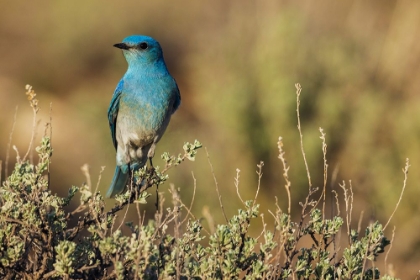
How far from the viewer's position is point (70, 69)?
13.1m

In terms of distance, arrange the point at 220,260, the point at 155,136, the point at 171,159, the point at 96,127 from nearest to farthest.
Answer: the point at 220,260 < the point at 171,159 < the point at 155,136 < the point at 96,127

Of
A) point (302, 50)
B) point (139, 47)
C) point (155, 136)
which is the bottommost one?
point (155, 136)

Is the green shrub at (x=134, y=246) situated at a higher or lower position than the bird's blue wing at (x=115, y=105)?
lower

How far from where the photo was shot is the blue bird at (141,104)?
15.9 ft

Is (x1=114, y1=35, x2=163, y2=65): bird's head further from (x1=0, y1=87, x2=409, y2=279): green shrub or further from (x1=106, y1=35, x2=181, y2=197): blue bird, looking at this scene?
(x1=0, y1=87, x2=409, y2=279): green shrub

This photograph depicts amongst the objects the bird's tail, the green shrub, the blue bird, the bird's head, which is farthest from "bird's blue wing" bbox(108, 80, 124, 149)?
the green shrub

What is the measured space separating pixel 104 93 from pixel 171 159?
24.8 ft

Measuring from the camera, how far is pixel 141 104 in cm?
486

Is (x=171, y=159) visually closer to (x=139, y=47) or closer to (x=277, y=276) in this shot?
A: (x=277, y=276)

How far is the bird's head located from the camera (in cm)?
504

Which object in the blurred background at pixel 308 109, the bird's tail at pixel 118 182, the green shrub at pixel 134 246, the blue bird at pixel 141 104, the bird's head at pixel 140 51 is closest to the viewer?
the green shrub at pixel 134 246

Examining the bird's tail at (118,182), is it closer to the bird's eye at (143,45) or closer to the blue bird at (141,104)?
the blue bird at (141,104)

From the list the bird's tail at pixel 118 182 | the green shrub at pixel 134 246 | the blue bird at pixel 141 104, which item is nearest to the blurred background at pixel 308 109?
the bird's tail at pixel 118 182

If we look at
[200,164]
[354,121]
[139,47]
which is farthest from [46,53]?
[139,47]
